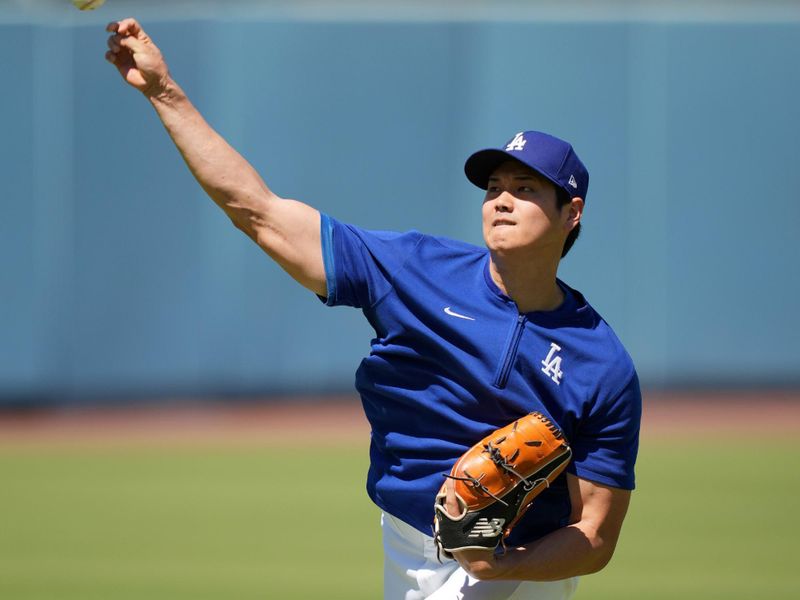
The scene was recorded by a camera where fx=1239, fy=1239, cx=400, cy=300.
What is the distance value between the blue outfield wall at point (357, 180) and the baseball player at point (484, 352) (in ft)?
30.9

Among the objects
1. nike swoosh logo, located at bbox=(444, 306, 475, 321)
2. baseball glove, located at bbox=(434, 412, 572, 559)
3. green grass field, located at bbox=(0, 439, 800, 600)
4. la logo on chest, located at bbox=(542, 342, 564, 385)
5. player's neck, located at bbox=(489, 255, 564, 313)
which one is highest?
player's neck, located at bbox=(489, 255, 564, 313)

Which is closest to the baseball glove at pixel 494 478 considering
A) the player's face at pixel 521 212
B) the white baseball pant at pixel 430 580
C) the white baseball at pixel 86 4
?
the white baseball pant at pixel 430 580

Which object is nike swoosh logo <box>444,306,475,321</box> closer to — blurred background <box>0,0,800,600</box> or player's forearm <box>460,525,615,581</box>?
player's forearm <box>460,525,615,581</box>

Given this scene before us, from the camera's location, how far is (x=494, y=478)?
340 cm

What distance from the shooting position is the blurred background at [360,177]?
42.3 ft

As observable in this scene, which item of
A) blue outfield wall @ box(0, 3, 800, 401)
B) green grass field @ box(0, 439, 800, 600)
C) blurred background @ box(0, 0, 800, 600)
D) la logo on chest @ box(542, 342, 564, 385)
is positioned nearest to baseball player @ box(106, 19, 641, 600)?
la logo on chest @ box(542, 342, 564, 385)

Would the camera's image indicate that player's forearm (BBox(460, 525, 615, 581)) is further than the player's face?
No

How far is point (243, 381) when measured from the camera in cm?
1318

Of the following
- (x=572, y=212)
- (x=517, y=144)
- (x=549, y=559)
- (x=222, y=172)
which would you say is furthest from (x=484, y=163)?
(x=549, y=559)

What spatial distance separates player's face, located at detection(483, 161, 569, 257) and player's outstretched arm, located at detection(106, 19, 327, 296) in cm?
52

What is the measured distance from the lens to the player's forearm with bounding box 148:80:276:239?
11.1ft

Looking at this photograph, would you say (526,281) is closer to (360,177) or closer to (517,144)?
(517,144)

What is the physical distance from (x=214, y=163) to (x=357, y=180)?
9995 mm

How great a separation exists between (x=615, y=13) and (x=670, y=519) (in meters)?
6.81
